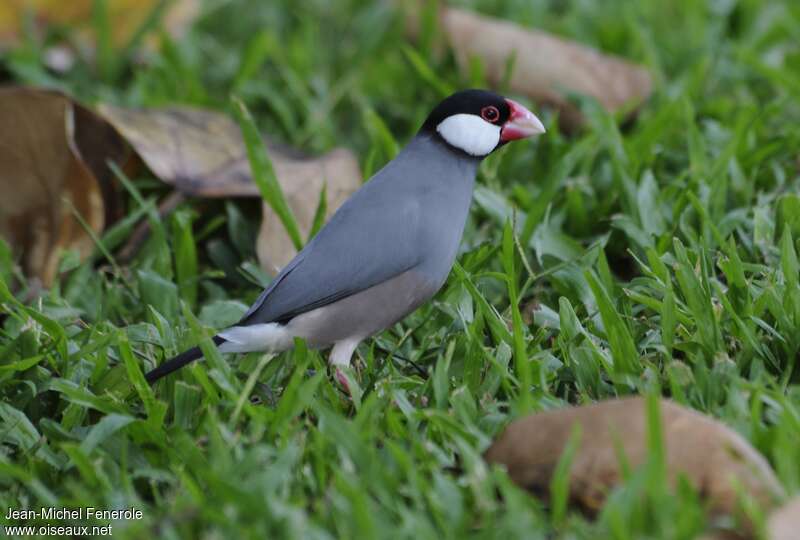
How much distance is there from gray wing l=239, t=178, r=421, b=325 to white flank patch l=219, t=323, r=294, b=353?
1.0 inches

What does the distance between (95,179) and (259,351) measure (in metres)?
1.20

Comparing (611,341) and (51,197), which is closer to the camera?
(611,341)

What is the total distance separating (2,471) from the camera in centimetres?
280

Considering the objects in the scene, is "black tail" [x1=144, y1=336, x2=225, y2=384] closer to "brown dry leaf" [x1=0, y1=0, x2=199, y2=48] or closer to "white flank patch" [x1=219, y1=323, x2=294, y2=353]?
"white flank patch" [x1=219, y1=323, x2=294, y2=353]

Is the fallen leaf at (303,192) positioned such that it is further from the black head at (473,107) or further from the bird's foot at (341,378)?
the bird's foot at (341,378)

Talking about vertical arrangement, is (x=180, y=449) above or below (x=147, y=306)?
above

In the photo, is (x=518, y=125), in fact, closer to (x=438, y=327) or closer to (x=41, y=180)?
(x=438, y=327)

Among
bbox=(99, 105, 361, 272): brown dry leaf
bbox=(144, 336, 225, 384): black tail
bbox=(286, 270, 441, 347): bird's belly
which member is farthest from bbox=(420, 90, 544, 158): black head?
bbox=(144, 336, 225, 384): black tail

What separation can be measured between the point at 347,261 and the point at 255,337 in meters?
0.31

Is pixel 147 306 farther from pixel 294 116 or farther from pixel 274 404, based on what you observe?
pixel 294 116

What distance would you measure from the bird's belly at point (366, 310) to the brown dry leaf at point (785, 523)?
1281 millimetres

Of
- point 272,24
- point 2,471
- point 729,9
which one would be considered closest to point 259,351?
point 2,471

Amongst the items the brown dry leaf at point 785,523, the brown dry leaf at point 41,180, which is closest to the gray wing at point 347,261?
the brown dry leaf at point 41,180

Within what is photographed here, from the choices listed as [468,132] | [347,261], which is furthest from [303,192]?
[347,261]
